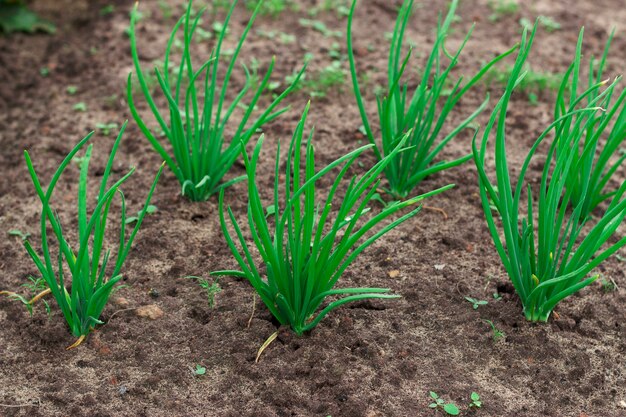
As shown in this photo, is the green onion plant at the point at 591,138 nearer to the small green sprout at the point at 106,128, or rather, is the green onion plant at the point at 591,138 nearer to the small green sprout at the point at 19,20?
the small green sprout at the point at 106,128

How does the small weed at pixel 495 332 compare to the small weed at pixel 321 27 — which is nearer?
the small weed at pixel 495 332

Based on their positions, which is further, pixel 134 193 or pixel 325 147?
pixel 325 147

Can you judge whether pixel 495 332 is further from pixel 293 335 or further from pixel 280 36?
pixel 280 36

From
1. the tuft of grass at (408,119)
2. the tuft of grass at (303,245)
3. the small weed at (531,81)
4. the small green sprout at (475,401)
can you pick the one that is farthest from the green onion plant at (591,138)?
the small weed at (531,81)

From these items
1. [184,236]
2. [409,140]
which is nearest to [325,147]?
[409,140]

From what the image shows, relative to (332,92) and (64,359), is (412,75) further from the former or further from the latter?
(64,359)

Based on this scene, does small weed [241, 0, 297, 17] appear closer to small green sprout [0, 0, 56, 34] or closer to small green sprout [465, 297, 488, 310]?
small green sprout [0, 0, 56, 34]

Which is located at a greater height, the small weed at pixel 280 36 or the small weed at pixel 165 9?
the small weed at pixel 280 36

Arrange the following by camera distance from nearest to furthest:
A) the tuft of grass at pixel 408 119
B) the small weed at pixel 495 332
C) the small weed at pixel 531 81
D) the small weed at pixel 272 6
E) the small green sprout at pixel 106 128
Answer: the small weed at pixel 495 332, the tuft of grass at pixel 408 119, the small green sprout at pixel 106 128, the small weed at pixel 531 81, the small weed at pixel 272 6
